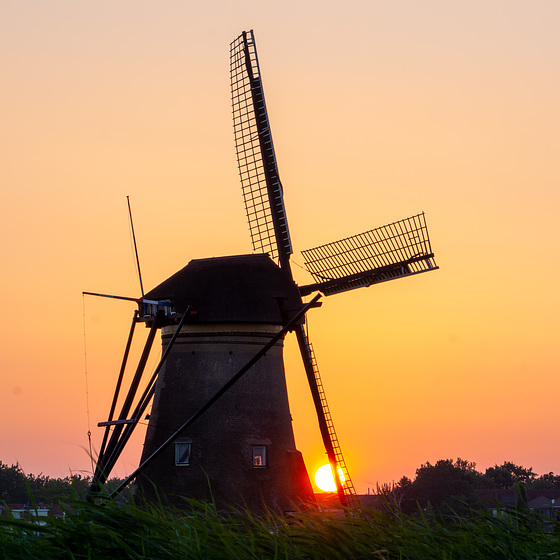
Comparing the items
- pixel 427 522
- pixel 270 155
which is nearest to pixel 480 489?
pixel 270 155

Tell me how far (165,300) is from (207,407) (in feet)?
10.8

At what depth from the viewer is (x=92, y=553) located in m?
8.02

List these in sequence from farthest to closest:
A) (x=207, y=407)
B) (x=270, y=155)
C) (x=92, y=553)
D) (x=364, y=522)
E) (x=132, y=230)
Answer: (x=270, y=155)
(x=132, y=230)
(x=207, y=407)
(x=364, y=522)
(x=92, y=553)

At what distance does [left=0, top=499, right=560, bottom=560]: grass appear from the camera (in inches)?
314

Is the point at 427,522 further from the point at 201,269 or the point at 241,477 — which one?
the point at 201,269

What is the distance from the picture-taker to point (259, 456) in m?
22.3

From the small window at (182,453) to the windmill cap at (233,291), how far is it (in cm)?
310

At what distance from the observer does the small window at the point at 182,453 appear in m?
22.1

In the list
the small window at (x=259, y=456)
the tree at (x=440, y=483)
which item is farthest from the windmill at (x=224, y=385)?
the tree at (x=440, y=483)

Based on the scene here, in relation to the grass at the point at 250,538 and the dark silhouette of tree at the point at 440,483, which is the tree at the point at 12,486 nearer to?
the dark silhouette of tree at the point at 440,483

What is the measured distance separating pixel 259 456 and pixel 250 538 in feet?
46.1

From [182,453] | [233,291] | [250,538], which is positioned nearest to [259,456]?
[182,453]

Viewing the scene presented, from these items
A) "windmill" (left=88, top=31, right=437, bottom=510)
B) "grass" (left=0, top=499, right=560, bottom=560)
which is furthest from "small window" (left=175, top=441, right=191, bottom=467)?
"grass" (left=0, top=499, right=560, bottom=560)

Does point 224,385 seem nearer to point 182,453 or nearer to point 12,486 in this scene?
point 182,453
